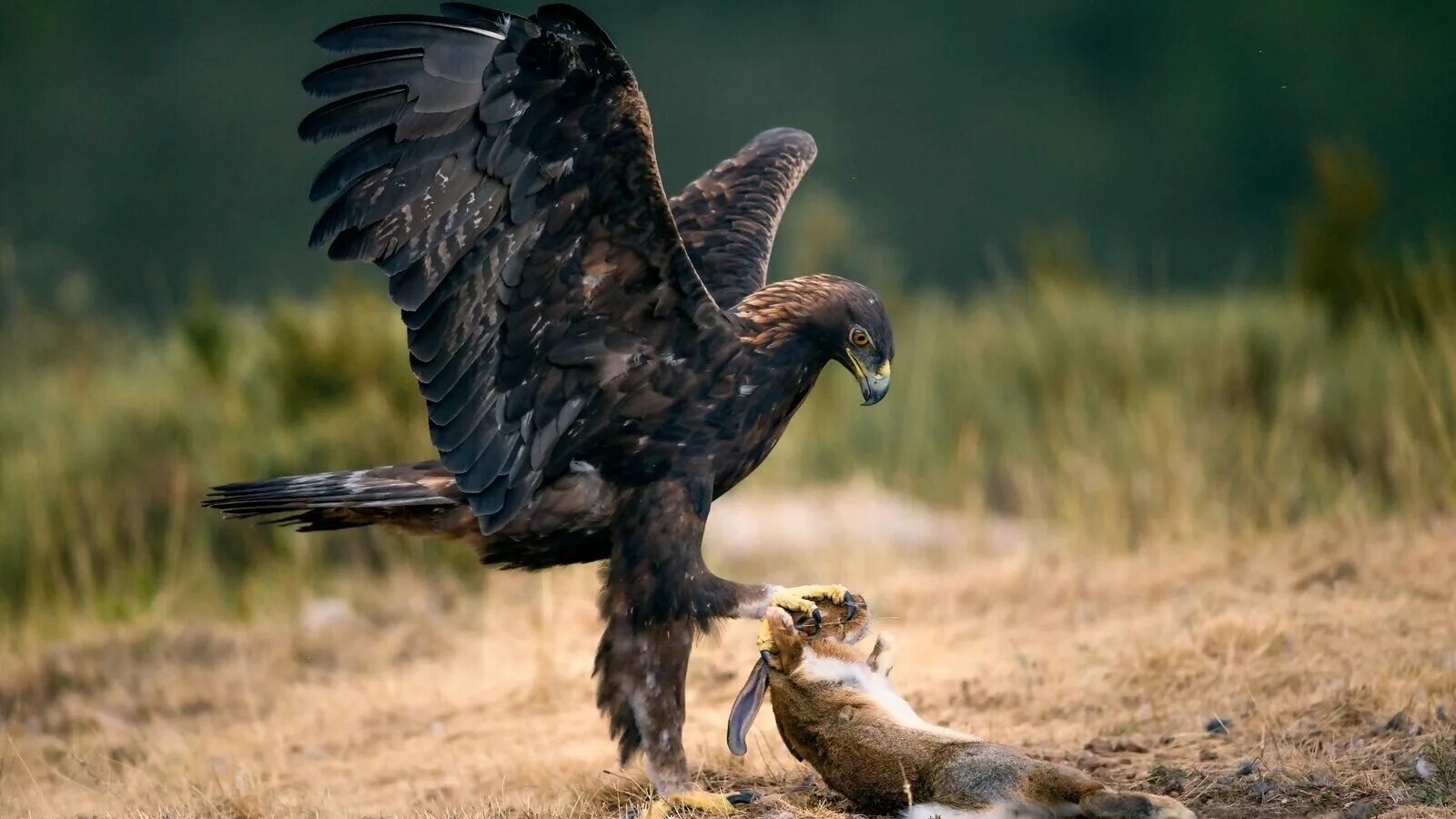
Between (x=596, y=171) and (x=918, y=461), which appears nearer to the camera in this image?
(x=596, y=171)

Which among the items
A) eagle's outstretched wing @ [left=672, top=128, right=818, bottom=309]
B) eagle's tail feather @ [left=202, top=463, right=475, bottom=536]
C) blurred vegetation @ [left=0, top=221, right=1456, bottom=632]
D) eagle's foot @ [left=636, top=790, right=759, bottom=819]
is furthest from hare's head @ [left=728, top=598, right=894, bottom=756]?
blurred vegetation @ [left=0, top=221, right=1456, bottom=632]

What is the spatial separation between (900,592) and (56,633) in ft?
10.8

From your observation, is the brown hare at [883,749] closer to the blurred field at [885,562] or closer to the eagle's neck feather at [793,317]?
the blurred field at [885,562]

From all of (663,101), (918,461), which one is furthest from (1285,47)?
(918,461)

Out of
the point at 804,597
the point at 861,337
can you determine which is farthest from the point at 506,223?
the point at 804,597

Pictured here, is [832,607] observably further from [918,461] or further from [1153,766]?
[918,461]

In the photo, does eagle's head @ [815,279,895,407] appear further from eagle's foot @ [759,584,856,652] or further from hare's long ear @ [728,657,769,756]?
hare's long ear @ [728,657,769,756]

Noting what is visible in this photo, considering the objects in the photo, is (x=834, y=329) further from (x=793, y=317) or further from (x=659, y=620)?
(x=659, y=620)

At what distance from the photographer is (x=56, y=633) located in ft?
21.5

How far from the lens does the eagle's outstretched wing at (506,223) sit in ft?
11.3

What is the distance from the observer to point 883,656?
351 cm

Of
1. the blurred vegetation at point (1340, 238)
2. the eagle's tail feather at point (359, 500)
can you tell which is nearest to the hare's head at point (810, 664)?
the eagle's tail feather at point (359, 500)

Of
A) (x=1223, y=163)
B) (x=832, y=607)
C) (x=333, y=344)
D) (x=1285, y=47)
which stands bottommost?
(x=832, y=607)

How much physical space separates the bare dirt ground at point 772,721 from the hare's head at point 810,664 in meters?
0.21
